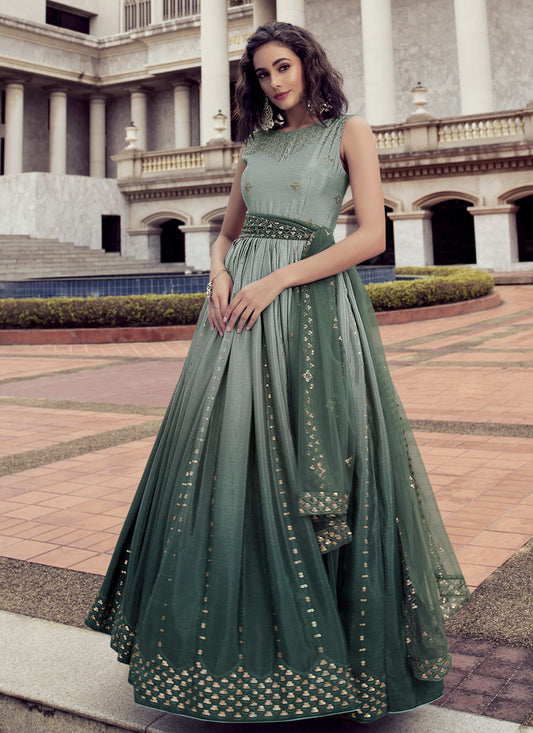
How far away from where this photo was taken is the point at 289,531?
205 cm

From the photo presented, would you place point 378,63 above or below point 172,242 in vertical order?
above

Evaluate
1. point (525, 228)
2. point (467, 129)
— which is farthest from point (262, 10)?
point (525, 228)

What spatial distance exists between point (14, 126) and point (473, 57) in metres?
22.4

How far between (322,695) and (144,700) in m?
0.46

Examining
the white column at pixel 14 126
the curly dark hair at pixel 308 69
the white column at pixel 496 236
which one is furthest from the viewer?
the white column at pixel 14 126

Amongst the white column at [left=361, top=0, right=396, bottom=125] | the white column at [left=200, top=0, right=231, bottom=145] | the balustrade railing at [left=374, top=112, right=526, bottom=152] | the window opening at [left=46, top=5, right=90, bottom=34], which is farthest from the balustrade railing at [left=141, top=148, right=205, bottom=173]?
the window opening at [left=46, top=5, right=90, bottom=34]

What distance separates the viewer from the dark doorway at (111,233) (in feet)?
94.9

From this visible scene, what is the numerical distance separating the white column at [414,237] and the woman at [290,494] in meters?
23.3

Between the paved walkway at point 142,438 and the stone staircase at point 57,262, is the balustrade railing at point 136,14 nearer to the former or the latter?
the stone staircase at point 57,262

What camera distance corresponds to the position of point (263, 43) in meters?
2.39

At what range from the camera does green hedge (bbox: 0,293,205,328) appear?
14.2m

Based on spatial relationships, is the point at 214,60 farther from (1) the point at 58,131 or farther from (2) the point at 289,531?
(2) the point at 289,531

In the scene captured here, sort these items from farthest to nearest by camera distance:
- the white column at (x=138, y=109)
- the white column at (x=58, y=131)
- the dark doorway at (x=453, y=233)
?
the white column at (x=138, y=109)
the white column at (x=58, y=131)
the dark doorway at (x=453, y=233)

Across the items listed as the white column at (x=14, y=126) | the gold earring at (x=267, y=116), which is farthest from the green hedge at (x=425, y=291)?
the white column at (x=14, y=126)
